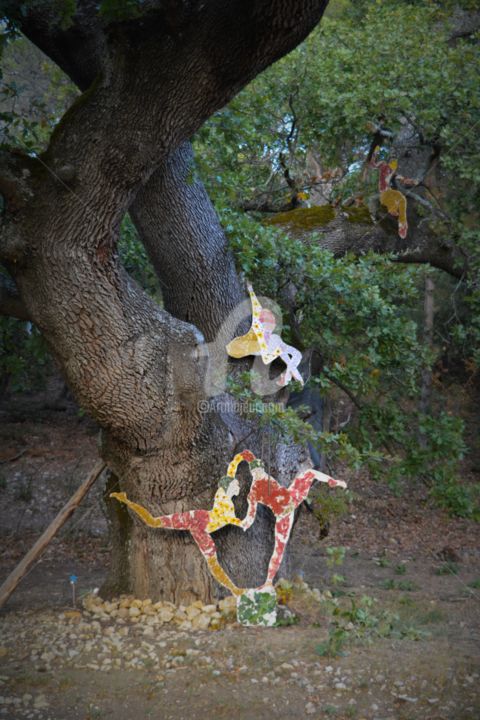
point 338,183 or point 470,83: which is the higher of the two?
point 470,83

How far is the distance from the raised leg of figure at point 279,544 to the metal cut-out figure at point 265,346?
1129mm

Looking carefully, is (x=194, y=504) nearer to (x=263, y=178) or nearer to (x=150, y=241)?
(x=150, y=241)

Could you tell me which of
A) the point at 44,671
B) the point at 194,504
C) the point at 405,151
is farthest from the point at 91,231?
the point at 405,151

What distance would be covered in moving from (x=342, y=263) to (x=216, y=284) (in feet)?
3.91

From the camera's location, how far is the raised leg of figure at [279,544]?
5895 mm

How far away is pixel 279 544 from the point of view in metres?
5.94

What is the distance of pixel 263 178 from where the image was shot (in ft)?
31.2

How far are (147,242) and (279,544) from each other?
2770 millimetres

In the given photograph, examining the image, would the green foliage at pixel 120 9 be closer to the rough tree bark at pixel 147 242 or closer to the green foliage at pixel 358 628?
the rough tree bark at pixel 147 242

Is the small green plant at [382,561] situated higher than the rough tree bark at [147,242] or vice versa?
the rough tree bark at [147,242]

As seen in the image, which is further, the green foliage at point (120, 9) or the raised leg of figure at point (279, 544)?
the raised leg of figure at point (279, 544)

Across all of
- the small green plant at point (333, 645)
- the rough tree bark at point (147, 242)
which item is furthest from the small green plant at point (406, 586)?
the small green plant at point (333, 645)

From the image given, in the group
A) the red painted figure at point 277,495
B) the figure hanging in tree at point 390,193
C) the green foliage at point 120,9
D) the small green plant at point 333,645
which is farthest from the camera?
the figure hanging in tree at point 390,193

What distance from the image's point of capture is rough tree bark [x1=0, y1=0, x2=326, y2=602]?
15.0 feet
